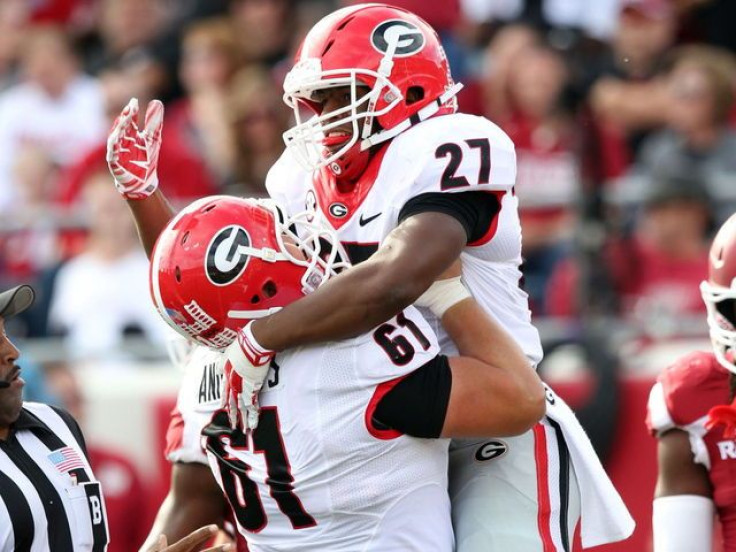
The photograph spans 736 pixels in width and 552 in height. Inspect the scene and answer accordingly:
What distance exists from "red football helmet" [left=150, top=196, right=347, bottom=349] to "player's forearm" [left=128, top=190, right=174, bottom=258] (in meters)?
0.57

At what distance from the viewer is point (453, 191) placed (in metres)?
3.47

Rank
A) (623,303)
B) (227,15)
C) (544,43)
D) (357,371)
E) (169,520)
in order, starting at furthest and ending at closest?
(227,15)
(544,43)
(623,303)
(169,520)
(357,371)

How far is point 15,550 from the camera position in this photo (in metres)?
3.43

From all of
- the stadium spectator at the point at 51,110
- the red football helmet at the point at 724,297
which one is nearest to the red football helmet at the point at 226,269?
the red football helmet at the point at 724,297

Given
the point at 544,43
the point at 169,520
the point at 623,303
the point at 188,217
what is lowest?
the point at 623,303

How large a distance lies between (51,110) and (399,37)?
579cm

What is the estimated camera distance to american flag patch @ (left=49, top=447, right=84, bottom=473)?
3604mm

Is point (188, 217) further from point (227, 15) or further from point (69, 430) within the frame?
point (227, 15)

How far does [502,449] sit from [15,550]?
113 cm

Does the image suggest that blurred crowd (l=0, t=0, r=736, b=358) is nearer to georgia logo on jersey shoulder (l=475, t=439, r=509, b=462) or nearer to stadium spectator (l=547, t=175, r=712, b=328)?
stadium spectator (l=547, t=175, r=712, b=328)

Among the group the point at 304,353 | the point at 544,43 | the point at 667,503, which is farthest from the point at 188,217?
the point at 544,43

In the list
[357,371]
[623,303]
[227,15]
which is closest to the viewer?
[357,371]

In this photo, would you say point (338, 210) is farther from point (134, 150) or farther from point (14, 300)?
point (14, 300)

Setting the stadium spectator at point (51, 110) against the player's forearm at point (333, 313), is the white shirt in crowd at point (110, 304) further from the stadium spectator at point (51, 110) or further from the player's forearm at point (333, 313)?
the player's forearm at point (333, 313)
